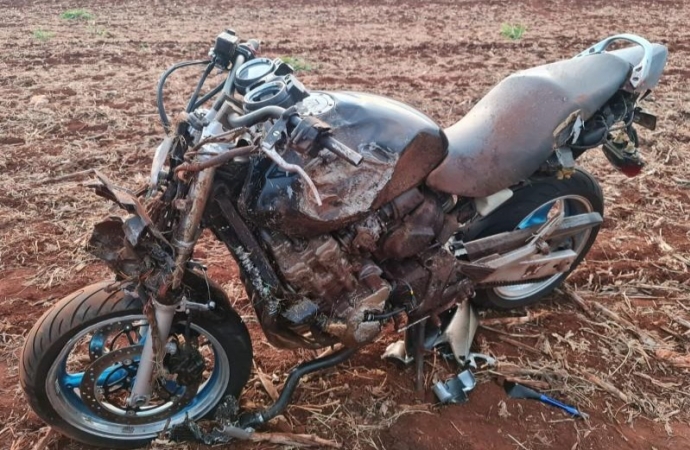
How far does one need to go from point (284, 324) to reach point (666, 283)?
2704mm

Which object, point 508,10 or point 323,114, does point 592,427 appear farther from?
point 508,10

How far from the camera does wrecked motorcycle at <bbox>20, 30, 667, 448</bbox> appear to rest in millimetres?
2174

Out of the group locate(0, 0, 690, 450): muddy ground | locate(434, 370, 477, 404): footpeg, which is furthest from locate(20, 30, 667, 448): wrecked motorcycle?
locate(0, 0, 690, 450): muddy ground

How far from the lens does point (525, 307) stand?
3.66 m

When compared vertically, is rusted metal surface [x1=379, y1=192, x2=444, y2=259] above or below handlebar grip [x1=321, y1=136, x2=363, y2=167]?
below

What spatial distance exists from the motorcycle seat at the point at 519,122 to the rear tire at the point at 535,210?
1.35 feet

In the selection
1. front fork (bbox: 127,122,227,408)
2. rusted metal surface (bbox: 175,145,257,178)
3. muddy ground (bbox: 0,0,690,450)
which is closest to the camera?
Answer: rusted metal surface (bbox: 175,145,257,178)

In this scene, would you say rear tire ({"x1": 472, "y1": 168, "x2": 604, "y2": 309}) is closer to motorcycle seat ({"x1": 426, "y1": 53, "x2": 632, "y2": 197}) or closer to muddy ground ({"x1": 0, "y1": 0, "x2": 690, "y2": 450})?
muddy ground ({"x1": 0, "y1": 0, "x2": 690, "y2": 450})

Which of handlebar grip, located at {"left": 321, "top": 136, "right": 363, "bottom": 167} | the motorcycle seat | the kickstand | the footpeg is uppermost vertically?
handlebar grip, located at {"left": 321, "top": 136, "right": 363, "bottom": 167}

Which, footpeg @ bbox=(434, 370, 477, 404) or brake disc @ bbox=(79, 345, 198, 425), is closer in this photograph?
brake disc @ bbox=(79, 345, 198, 425)

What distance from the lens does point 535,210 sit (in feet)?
10.6

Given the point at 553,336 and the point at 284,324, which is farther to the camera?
the point at 553,336

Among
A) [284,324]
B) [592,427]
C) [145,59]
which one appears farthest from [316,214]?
[145,59]

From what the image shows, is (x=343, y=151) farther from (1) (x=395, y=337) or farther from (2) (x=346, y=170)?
(1) (x=395, y=337)
